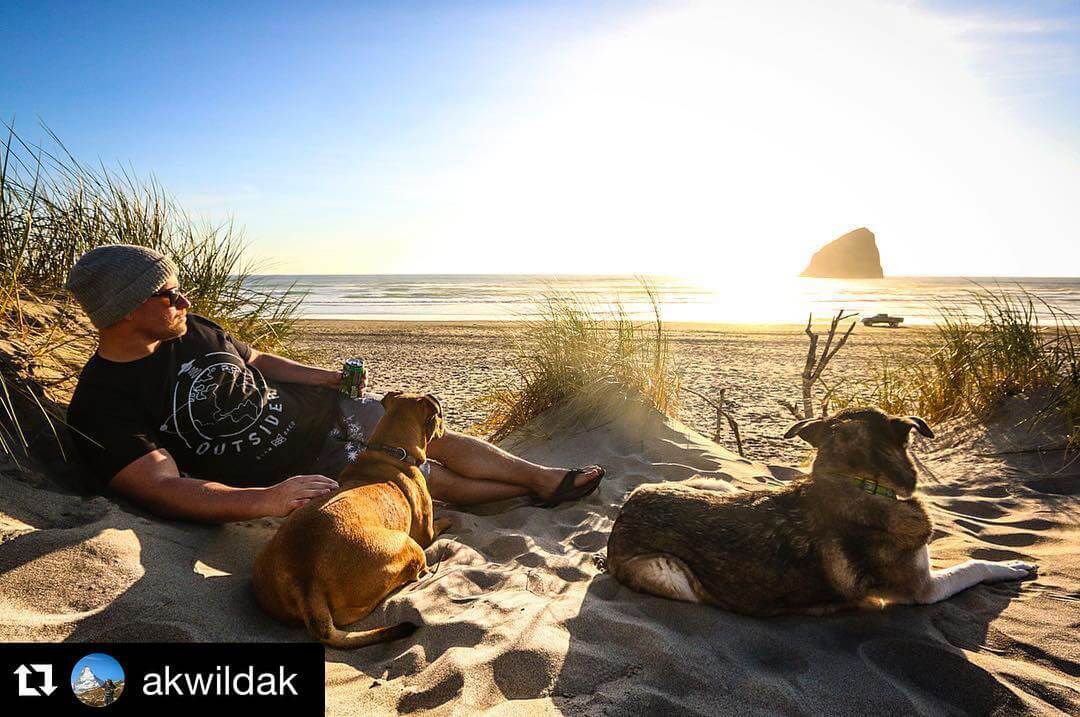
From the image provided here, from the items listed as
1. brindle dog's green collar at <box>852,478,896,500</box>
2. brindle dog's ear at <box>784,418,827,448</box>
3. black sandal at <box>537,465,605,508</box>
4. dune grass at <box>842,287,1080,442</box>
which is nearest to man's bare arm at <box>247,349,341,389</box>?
black sandal at <box>537,465,605,508</box>

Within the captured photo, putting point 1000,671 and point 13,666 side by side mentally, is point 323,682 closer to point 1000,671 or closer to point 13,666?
point 13,666

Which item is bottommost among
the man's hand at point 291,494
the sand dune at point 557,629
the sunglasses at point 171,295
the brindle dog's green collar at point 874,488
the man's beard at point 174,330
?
the sand dune at point 557,629

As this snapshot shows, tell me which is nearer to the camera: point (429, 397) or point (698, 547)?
point (698, 547)

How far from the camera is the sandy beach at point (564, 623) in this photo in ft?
8.49

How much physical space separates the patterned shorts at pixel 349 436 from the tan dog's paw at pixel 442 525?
0.36 meters

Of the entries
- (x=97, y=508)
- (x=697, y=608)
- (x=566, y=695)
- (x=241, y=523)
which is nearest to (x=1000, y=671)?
(x=697, y=608)

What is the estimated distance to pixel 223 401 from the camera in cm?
416

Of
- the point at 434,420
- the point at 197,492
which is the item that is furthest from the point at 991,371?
the point at 197,492

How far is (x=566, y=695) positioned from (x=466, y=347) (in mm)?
14207

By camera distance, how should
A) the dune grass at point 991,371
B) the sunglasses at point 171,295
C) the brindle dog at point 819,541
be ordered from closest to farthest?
the brindle dog at point 819,541 → the sunglasses at point 171,295 → the dune grass at point 991,371

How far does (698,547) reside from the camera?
3334 mm

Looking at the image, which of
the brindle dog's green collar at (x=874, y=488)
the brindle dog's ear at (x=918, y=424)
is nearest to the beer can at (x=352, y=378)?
the brindle dog's green collar at (x=874, y=488)

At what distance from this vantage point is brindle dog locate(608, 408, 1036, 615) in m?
3.20

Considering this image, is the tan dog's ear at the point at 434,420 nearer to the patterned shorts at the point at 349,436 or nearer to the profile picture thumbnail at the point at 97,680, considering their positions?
the patterned shorts at the point at 349,436
